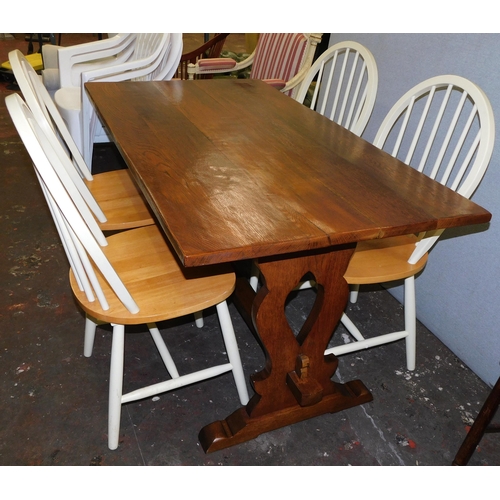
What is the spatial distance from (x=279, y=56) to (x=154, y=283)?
6.76ft

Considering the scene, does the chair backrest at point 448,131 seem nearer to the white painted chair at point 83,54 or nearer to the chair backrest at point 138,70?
the chair backrest at point 138,70

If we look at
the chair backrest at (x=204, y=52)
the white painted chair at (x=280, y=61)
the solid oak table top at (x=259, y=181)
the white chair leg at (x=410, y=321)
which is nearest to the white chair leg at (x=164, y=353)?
the solid oak table top at (x=259, y=181)

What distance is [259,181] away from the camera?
126 centimetres

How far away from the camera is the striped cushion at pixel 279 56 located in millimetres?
2770

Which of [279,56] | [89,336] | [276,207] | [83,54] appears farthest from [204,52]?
[276,207]

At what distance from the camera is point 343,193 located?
1237 mm

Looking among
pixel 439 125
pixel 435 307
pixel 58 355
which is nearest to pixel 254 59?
pixel 439 125

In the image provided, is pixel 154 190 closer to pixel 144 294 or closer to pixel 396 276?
pixel 144 294

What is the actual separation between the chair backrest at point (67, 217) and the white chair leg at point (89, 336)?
341 millimetres

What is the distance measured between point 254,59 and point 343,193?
2258 mm

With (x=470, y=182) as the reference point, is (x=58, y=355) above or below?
below

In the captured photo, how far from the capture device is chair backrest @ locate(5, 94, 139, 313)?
103 cm

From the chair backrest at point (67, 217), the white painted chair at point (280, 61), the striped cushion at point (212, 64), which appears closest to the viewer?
the chair backrest at point (67, 217)
